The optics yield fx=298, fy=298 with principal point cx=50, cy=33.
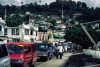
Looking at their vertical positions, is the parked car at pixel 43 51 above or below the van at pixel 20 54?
below

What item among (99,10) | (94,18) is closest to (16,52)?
(94,18)

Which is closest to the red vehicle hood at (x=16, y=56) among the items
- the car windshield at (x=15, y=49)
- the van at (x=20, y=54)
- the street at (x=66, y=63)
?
the van at (x=20, y=54)

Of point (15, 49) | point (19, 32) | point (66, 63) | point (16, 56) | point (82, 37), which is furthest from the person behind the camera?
point (82, 37)

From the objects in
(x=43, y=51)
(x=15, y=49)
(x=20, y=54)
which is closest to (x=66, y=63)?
(x=43, y=51)

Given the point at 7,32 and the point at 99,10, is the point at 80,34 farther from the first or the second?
the point at 99,10

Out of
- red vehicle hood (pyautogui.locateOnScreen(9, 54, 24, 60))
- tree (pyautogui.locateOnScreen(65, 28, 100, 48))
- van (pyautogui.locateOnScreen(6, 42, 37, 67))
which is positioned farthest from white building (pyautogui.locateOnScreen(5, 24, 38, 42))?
red vehicle hood (pyautogui.locateOnScreen(9, 54, 24, 60))

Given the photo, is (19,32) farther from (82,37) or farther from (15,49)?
(15,49)

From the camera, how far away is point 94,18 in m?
150

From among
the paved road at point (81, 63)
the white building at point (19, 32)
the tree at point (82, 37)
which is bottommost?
the tree at point (82, 37)

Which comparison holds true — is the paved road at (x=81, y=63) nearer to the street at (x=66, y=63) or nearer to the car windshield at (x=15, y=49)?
the street at (x=66, y=63)

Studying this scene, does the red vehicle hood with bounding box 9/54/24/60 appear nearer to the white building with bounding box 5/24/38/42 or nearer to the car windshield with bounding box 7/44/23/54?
the car windshield with bounding box 7/44/23/54

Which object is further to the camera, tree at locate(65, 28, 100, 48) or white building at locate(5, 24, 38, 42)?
tree at locate(65, 28, 100, 48)

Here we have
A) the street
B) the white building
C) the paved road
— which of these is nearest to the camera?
the street

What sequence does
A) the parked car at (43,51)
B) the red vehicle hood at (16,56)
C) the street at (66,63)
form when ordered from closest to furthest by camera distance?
1. the red vehicle hood at (16,56)
2. the street at (66,63)
3. the parked car at (43,51)
